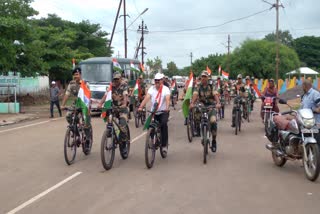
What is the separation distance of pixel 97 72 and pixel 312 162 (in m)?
16.3

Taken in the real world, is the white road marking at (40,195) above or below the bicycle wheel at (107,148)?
below

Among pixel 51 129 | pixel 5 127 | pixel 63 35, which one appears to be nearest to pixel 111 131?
pixel 51 129

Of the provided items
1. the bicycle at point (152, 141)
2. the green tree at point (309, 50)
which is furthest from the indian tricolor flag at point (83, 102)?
the green tree at point (309, 50)

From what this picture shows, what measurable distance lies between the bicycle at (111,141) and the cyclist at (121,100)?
0.09m

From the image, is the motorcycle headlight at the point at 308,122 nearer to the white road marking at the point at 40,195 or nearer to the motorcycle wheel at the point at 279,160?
the motorcycle wheel at the point at 279,160

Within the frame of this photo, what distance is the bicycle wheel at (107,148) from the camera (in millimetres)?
7953

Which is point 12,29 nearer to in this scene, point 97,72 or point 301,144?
point 97,72

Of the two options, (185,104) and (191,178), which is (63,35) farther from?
(191,178)

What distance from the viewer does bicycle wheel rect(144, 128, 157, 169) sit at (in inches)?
319

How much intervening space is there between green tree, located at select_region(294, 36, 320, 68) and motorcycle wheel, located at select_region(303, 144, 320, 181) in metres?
88.7

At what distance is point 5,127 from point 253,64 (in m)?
48.7

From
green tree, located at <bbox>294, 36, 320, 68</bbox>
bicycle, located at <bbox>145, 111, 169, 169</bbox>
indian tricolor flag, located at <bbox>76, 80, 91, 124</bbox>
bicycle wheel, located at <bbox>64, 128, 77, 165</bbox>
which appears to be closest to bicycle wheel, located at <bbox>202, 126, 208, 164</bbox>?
bicycle, located at <bbox>145, 111, 169, 169</bbox>

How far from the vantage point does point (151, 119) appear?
8.70 m

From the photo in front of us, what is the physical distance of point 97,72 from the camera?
22266mm
